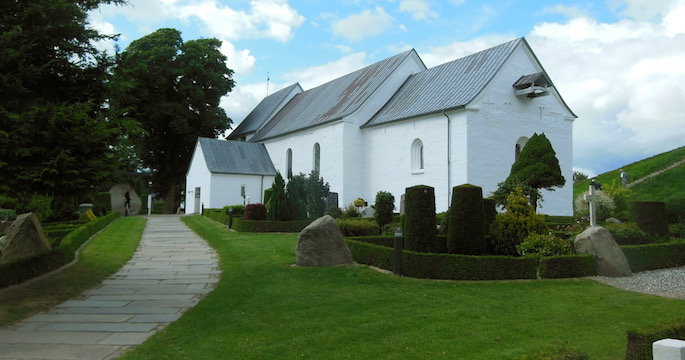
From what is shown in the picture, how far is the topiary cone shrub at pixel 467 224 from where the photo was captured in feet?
32.9

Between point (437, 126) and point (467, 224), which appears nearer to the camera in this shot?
point (467, 224)

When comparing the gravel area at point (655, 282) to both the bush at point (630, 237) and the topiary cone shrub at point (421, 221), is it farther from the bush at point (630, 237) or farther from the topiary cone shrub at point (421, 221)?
the topiary cone shrub at point (421, 221)

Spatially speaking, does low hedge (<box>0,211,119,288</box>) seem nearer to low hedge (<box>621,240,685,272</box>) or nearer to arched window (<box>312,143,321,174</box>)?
low hedge (<box>621,240,685,272</box>)

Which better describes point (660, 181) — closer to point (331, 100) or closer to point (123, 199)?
point (331, 100)

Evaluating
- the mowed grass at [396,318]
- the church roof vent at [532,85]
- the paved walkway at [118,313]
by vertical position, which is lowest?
the paved walkway at [118,313]

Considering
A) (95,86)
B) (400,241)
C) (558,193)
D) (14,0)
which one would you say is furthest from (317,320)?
(558,193)

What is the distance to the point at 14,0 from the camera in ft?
26.2

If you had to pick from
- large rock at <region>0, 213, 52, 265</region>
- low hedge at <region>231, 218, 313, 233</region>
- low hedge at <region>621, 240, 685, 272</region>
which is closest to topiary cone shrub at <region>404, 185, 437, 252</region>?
low hedge at <region>621, 240, 685, 272</region>

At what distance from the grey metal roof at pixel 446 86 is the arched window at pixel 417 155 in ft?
4.57

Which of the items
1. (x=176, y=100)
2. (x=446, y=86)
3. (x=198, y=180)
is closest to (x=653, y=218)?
Answer: (x=446, y=86)

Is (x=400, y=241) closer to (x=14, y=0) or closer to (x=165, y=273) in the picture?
(x=165, y=273)

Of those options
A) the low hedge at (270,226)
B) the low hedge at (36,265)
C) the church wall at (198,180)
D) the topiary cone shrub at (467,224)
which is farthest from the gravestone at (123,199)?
the topiary cone shrub at (467,224)

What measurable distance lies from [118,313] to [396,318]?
3.97 m

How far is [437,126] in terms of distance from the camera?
22.5m
